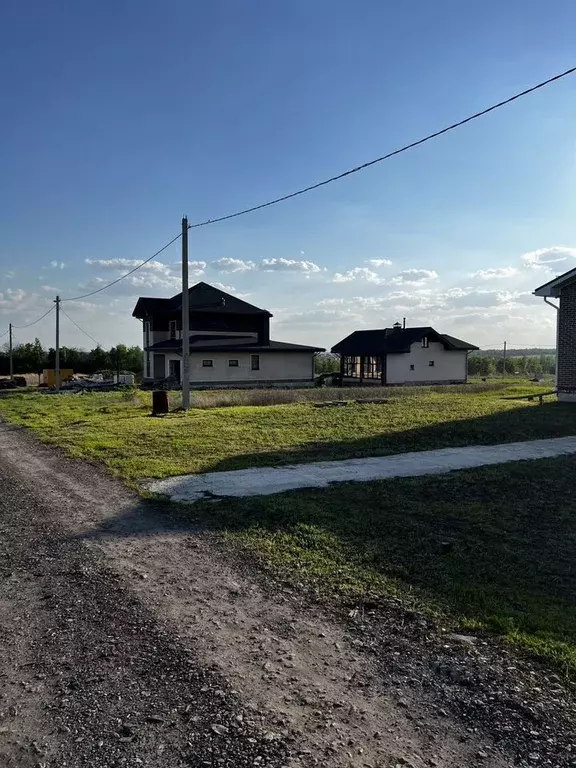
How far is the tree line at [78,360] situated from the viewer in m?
57.1

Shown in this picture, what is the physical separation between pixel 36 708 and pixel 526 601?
3198mm

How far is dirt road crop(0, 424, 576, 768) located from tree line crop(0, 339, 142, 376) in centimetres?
5391

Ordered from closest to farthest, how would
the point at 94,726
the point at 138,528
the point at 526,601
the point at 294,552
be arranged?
the point at 94,726, the point at 526,601, the point at 294,552, the point at 138,528

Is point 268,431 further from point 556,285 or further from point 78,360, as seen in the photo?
point 78,360

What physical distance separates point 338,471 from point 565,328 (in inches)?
477

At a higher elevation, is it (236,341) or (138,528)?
(236,341)

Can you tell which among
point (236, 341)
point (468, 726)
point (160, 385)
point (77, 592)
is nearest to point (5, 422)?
point (77, 592)

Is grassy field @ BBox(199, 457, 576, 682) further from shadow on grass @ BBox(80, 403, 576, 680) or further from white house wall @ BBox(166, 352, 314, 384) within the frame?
white house wall @ BBox(166, 352, 314, 384)

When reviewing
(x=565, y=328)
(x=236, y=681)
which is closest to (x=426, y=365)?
(x=565, y=328)

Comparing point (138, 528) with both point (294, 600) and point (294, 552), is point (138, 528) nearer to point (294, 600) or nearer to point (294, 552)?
point (294, 552)

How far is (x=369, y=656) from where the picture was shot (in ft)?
11.3

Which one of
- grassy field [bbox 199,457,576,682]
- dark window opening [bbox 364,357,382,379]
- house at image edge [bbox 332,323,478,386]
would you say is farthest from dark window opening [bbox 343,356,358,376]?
grassy field [bbox 199,457,576,682]

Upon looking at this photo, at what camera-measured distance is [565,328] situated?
58.9ft

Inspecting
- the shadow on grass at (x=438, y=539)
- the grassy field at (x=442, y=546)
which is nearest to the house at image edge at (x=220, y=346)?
the shadow on grass at (x=438, y=539)
